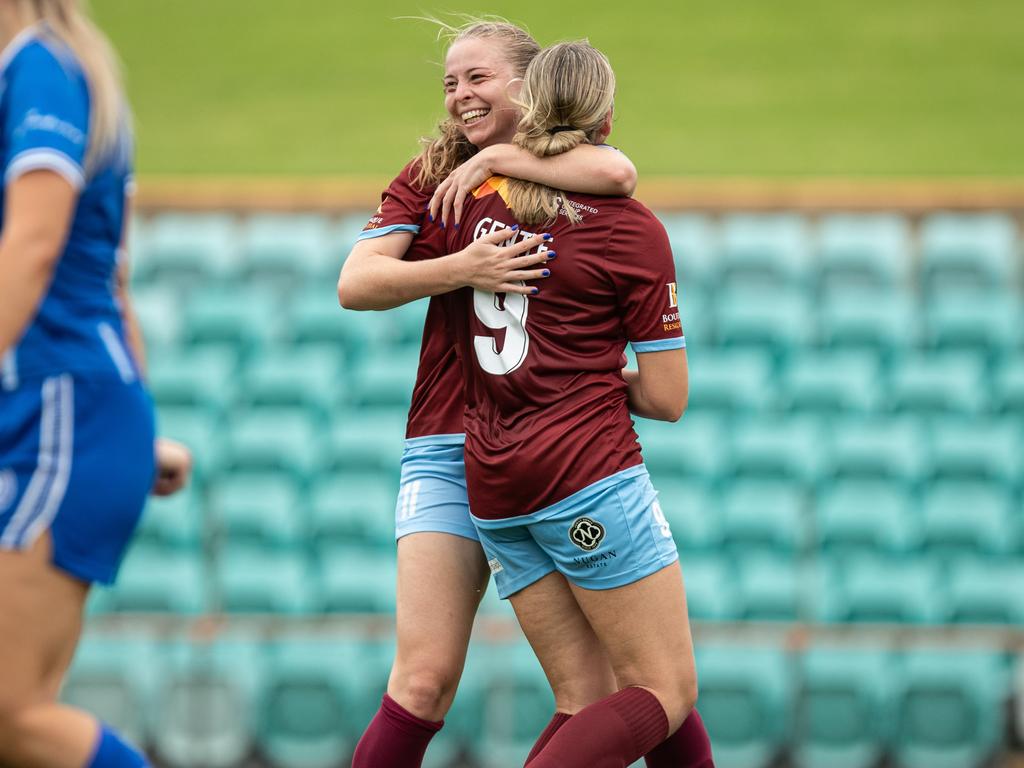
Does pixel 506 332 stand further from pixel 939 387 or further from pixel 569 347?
pixel 939 387

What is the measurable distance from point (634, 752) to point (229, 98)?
8.93m

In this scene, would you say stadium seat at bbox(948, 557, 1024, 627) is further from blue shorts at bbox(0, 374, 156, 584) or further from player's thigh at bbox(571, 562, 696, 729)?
blue shorts at bbox(0, 374, 156, 584)

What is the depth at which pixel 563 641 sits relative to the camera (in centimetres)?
278

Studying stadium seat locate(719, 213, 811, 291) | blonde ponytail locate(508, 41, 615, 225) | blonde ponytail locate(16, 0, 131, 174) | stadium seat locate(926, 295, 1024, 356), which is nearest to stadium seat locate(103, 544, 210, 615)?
stadium seat locate(719, 213, 811, 291)

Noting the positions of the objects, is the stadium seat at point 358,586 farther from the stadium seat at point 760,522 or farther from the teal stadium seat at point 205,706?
the stadium seat at point 760,522

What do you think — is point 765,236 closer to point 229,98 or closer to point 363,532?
point 363,532

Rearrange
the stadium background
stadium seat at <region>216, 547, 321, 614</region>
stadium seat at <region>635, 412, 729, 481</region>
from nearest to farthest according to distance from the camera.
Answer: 1. the stadium background
2. stadium seat at <region>216, 547, 321, 614</region>
3. stadium seat at <region>635, 412, 729, 481</region>

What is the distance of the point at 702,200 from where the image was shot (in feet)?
23.3

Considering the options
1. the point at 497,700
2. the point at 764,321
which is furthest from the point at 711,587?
the point at 764,321

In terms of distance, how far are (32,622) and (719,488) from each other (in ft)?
14.6

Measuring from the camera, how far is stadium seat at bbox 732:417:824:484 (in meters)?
6.21

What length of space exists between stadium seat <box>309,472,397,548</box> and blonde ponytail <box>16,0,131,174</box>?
408 cm

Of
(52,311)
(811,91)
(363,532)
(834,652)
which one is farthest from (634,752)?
(811,91)

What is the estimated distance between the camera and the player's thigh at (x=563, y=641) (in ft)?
9.03
